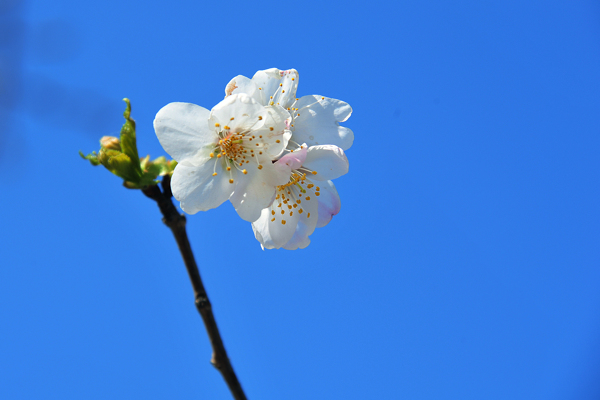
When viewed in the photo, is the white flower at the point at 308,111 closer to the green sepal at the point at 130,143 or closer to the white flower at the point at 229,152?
the white flower at the point at 229,152

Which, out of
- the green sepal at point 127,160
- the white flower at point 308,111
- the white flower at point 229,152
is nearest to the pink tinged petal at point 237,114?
the white flower at point 229,152

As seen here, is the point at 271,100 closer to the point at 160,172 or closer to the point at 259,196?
the point at 259,196

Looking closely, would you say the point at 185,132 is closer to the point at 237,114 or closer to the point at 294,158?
the point at 237,114

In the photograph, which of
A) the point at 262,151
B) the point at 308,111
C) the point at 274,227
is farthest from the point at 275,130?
the point at 274,227

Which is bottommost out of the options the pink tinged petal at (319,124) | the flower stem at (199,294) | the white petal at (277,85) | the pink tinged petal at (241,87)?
the flower stem at (199,294)

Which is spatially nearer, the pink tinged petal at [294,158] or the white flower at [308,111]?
the pink tinged petal at [294,158]

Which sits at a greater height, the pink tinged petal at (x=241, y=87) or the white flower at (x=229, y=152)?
the pink tinged petal at (x=241, y=87)

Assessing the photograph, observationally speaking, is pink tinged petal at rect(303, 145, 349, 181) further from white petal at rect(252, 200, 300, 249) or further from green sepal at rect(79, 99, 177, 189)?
green sepal at rect(79, 99, 177, 189)
